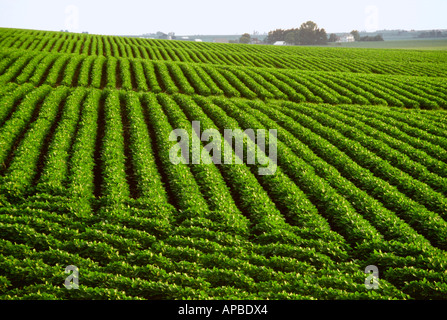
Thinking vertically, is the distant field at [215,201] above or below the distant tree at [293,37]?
below

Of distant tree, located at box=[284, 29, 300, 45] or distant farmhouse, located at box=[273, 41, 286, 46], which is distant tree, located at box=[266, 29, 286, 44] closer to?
distant farmhouse, located at box=[273, 41, 286, 46]

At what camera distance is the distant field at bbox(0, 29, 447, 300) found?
826 centimetres

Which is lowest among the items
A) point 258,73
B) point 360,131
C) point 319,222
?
point 319,222

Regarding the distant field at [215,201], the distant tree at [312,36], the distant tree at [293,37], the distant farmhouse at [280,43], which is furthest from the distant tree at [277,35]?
the distant field at [215,201]

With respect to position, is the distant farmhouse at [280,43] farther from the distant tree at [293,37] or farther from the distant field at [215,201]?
the distant field at [215,201]

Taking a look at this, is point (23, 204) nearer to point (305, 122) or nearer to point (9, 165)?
point (9, 165)

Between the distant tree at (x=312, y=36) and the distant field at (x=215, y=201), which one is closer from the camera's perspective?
the distant field at (x=215, y=201)

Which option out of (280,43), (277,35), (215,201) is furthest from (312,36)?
(215,201)

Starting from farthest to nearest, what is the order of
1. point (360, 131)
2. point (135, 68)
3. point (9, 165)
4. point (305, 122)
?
point (135, 68) → point (305, 122) → point (360, 131) → point (9, 165)

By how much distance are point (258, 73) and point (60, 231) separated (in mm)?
31636

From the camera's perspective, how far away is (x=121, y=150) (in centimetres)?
1592

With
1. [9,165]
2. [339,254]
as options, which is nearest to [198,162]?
[339,254]

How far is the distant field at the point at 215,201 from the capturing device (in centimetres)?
826

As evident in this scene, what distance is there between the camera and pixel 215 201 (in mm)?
12008
